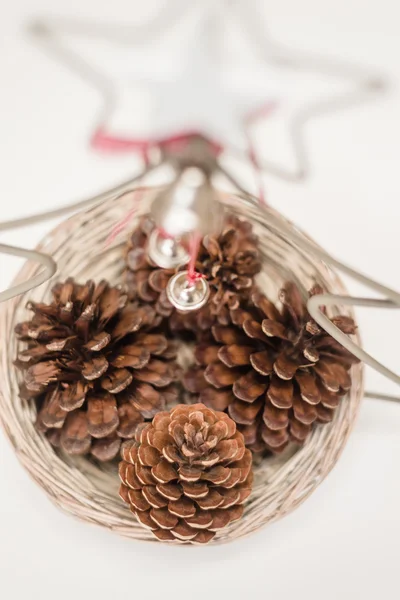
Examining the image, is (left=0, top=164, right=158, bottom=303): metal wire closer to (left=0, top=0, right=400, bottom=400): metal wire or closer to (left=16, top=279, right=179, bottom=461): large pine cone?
(left=0, top=0, right=400, bottom=400): metal wire

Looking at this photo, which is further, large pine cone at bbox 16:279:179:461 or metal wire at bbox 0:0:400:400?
large pine cone at bbox 16:279:179:461

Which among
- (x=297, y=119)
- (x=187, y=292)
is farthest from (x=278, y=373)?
(x=297, y=119)

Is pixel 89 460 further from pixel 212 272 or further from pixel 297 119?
pixel 297 119

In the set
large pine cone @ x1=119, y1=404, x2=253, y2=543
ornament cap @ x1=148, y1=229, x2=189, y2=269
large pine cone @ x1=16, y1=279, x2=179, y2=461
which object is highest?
ornament cap @ x1=148, y1=229, x2=189, y2=269

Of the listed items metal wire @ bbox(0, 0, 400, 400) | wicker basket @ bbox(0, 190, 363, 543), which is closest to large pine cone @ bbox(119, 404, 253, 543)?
wicker basket @ bbox(0, 190, 363, 543)

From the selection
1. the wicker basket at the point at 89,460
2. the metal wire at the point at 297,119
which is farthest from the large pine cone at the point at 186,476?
the metal wire at the point at 297,119

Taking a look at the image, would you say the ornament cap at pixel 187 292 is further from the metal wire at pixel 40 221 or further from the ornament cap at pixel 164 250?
the metal wire at pixel 40 221
